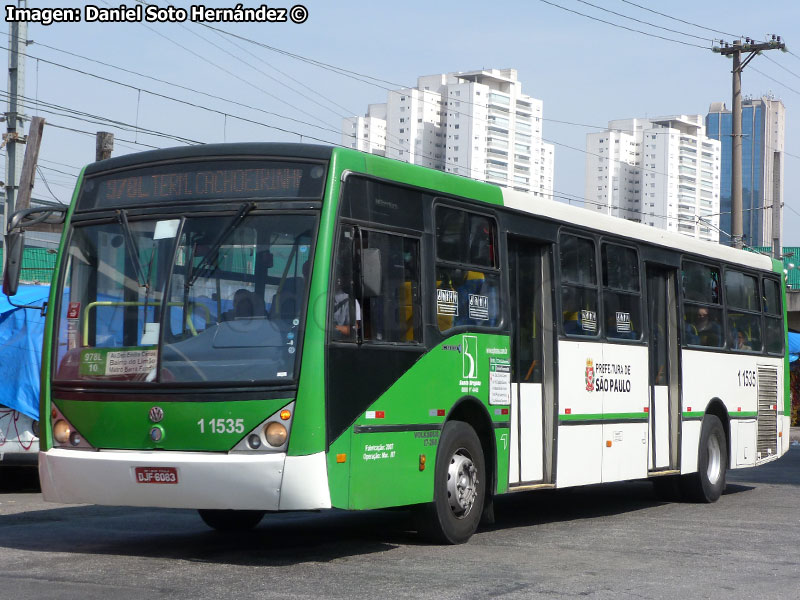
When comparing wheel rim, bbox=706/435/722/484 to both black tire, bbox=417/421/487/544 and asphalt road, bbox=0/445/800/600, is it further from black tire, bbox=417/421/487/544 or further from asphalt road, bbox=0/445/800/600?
black tire, bbox=417/421/487/544

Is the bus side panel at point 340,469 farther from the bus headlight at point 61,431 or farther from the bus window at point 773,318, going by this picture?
the bus window at point 773,318

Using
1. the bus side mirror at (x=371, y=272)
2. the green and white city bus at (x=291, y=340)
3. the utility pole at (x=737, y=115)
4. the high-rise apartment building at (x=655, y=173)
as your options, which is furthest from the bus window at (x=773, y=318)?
the high-rise apartment building at (x=655, y=173)

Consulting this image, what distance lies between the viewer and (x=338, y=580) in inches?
316

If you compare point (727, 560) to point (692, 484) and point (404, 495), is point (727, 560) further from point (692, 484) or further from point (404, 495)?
point (692, 484)

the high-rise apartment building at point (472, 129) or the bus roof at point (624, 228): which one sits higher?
the high-rise apartment building at point (472, 129)

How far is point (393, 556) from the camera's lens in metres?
9.23

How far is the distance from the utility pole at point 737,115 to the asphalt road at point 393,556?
71.3 feet

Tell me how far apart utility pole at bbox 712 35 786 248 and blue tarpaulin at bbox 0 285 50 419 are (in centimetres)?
2272

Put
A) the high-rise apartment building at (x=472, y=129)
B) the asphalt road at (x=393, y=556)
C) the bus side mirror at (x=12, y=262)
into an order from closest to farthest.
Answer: the asphalt road at (x=393, y=556)
the bus side mirror at (x=12, y=262)
the high-rise apartment building at (x=472, y=129)

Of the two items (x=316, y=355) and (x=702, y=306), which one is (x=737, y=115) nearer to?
(x=702, y=306)

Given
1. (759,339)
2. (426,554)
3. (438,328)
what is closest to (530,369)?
(438,328)

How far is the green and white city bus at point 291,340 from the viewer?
840 centimetres

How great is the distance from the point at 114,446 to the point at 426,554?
7.98 feet

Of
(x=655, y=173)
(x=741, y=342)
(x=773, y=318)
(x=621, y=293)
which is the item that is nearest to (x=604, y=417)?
(x=621, y=293)
